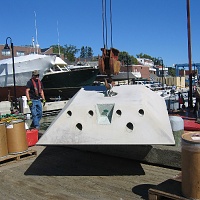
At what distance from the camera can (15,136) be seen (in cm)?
557

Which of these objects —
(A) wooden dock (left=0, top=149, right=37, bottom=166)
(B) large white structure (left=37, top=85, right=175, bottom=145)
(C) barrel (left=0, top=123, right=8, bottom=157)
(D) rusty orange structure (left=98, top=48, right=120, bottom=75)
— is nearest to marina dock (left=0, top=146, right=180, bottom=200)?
(A) wooden dock (left=0, top=149, right=37, bottom=166)

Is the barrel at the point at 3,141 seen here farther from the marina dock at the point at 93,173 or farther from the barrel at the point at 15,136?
the marina dock at the point at 93,173

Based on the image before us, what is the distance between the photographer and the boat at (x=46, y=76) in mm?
19891

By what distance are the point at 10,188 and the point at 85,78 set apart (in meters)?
16.1

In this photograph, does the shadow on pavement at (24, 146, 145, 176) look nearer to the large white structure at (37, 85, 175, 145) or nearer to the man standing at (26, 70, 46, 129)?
the large white structure at (37, 85, 175, 145)

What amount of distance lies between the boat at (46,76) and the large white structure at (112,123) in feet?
49.4

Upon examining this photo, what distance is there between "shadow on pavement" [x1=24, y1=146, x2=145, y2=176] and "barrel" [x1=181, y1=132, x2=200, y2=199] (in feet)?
5.56

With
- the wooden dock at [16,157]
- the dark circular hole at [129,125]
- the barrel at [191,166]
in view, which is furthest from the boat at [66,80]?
the barrel at [191,166]

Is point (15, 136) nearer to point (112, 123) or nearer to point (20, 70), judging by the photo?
point (112, 123)

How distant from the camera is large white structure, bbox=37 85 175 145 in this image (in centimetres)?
420

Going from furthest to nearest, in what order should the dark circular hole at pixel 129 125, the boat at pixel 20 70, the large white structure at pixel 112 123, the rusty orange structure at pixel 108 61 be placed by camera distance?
the boat at pixel 20 70, the rusty orange structure at pixel 108 61, the dark circular hole at pixel 129 125, the large white structure at pixel 112 123

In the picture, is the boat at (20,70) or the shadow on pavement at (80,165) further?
the boat at (20,70)

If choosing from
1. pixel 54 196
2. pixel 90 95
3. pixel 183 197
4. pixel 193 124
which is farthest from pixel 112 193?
pixel 193 124

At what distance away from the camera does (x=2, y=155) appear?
5.49 meters
